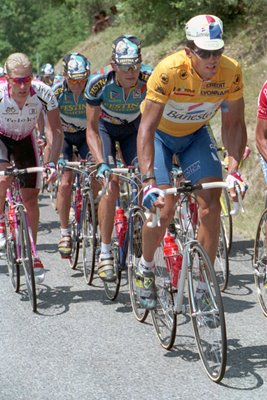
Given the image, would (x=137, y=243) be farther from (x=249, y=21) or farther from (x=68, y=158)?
(x=249, y=21)

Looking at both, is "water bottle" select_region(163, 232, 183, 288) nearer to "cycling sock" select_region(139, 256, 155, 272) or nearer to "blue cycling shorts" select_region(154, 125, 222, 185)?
"cycling sock" select_region(139, 256, 155, 272)

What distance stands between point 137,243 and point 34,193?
4.59 feet

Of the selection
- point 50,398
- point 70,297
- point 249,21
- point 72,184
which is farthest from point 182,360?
point 249,21

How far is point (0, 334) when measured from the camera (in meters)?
6.11

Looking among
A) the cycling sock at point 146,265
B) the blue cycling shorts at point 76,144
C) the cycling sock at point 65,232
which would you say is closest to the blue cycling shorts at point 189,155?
the cycling sock at point 146,265

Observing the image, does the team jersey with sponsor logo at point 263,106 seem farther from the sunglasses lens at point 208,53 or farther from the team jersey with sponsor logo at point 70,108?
the team jersey with sponsor logo at point 70,108

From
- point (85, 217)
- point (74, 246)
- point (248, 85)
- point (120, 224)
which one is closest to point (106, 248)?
point (120, 224)

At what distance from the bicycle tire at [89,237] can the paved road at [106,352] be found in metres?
0.22

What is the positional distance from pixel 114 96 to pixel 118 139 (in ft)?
1.91

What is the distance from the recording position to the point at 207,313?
4918 millimetres

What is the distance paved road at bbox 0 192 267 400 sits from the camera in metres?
4.86

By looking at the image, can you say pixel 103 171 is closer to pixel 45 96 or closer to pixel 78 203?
pixel 45 96

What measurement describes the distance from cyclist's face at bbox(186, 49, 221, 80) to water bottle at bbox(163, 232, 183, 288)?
121 centimetres

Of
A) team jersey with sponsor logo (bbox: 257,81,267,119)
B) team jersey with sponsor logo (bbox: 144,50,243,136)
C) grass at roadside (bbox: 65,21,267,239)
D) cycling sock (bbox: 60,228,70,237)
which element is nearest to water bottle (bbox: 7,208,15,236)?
cycling sock (bbox: 60,228,70,237)
